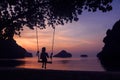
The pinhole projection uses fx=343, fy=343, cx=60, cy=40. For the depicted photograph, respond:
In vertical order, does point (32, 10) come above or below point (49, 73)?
above

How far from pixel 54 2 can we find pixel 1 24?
480cm

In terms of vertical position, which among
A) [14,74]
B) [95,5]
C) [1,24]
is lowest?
[14,74]

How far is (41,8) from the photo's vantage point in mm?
28922

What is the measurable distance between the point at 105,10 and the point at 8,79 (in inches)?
365

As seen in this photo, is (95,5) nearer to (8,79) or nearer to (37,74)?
(37,74)

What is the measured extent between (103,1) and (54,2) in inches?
154

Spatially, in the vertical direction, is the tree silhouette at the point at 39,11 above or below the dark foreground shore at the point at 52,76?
above

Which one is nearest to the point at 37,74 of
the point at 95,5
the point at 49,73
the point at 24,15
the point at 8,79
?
the point at 49,73

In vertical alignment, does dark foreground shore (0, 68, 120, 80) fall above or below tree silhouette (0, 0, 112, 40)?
below

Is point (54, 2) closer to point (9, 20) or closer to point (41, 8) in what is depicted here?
point (41, 8)

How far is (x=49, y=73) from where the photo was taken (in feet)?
91.7

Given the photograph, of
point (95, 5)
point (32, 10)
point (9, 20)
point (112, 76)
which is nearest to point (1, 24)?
point (9, 20)

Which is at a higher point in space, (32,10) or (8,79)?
(32,10)

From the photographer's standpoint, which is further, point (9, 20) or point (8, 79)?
point (9, 20)
